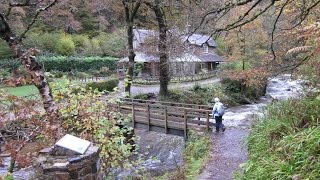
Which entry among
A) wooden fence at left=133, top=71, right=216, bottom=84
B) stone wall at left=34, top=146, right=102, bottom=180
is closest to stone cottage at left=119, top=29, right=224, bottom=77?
wooden fence at left=133, top=71, right=216, bottom=84

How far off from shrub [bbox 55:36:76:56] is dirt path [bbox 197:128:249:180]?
1189 inches

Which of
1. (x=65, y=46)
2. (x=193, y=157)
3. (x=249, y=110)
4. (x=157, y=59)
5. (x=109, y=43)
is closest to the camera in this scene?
(x=193, y=157)

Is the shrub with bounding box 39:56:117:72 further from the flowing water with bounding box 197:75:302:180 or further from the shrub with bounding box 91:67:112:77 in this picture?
the flowing water with bounding box 197:75:302:180

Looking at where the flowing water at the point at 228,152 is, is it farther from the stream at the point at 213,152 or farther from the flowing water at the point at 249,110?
the flowing water at the point at 249,110

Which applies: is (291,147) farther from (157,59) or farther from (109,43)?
(109,43)

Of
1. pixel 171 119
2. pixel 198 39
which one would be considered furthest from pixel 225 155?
pixel 171 119

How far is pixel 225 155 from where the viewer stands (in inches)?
457

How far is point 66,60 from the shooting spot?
39719 millimetres


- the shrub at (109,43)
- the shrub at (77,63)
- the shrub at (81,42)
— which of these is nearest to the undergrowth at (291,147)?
the shrub at (77,63)

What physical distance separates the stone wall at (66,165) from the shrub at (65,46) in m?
38.3

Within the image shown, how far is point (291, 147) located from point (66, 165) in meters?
3.11

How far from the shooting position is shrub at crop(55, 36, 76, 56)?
41.3 m

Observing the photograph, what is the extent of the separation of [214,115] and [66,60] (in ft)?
92.0

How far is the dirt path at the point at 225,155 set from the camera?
9.59 metres
